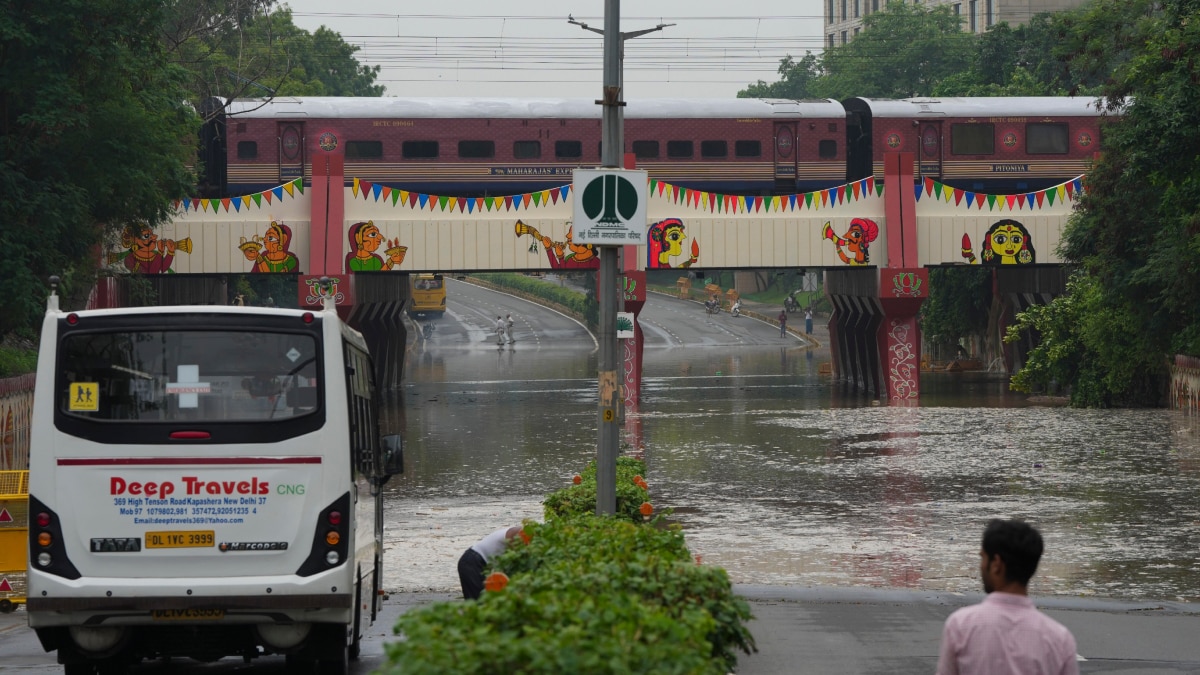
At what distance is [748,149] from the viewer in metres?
44.4

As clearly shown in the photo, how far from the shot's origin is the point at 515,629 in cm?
529

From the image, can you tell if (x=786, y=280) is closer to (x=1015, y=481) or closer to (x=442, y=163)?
(x=442, y=163)

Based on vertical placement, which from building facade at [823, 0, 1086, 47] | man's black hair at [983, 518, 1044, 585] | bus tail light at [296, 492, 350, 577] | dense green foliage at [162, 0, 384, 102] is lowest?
bus tail light at [296, 492, 350, 577]

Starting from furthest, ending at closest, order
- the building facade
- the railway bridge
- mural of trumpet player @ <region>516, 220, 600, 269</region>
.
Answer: the building facade, mural of trumpet player @ <region>516, 220, 600, 269</region>, the railway bridge

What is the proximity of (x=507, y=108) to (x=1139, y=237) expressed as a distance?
16712 millimetres

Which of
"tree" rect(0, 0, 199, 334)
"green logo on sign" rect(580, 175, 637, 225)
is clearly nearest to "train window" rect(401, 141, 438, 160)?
"tree" rect(0, 0, 199, 334)

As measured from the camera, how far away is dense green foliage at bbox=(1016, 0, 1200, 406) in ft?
104

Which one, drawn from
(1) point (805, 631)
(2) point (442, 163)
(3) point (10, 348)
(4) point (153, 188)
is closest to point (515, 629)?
(1) point (805, 631)

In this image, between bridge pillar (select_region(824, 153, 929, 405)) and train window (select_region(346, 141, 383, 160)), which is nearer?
bridge pillar (select_region(824, 153, 929, 405))

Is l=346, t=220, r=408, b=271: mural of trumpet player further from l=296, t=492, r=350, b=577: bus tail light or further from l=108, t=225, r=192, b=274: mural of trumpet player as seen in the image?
l=296, t=492, r=350, b=577: bus tail light

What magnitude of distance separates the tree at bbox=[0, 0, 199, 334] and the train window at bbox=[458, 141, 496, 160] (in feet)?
43.6

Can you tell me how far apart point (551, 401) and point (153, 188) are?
56.5 ft

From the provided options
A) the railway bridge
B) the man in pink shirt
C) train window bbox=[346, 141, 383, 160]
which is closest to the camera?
the man in pink shirt

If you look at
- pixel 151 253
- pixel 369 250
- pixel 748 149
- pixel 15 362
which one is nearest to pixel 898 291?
pixel 748 149
